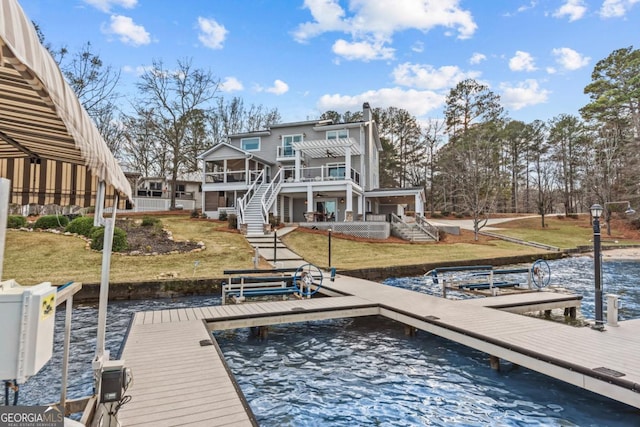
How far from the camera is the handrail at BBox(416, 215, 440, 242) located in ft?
81.8

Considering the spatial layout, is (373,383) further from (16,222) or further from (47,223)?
(16,222)

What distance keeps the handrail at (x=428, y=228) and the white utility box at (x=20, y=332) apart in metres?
24.5

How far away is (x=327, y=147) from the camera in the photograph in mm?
24547

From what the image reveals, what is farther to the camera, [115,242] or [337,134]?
[337,134]

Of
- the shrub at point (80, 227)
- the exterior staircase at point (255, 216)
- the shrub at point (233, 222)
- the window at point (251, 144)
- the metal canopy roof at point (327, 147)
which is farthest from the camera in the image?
the window at point (251, 144)

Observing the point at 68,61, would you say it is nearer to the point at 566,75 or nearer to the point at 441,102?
the point at 566,75

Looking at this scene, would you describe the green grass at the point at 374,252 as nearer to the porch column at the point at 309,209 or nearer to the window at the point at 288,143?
the porch column at the point at 309,209

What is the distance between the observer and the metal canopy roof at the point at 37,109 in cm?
140

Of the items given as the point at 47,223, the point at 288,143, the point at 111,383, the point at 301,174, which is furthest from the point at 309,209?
the point at 111,383

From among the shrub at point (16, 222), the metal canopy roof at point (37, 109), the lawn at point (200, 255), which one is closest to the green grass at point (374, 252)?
the lawn at point (200, 255)

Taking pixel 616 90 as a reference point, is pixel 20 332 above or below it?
below

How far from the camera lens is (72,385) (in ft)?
16.7

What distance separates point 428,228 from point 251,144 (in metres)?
15.9

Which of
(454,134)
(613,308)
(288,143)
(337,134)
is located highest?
(454,134)
